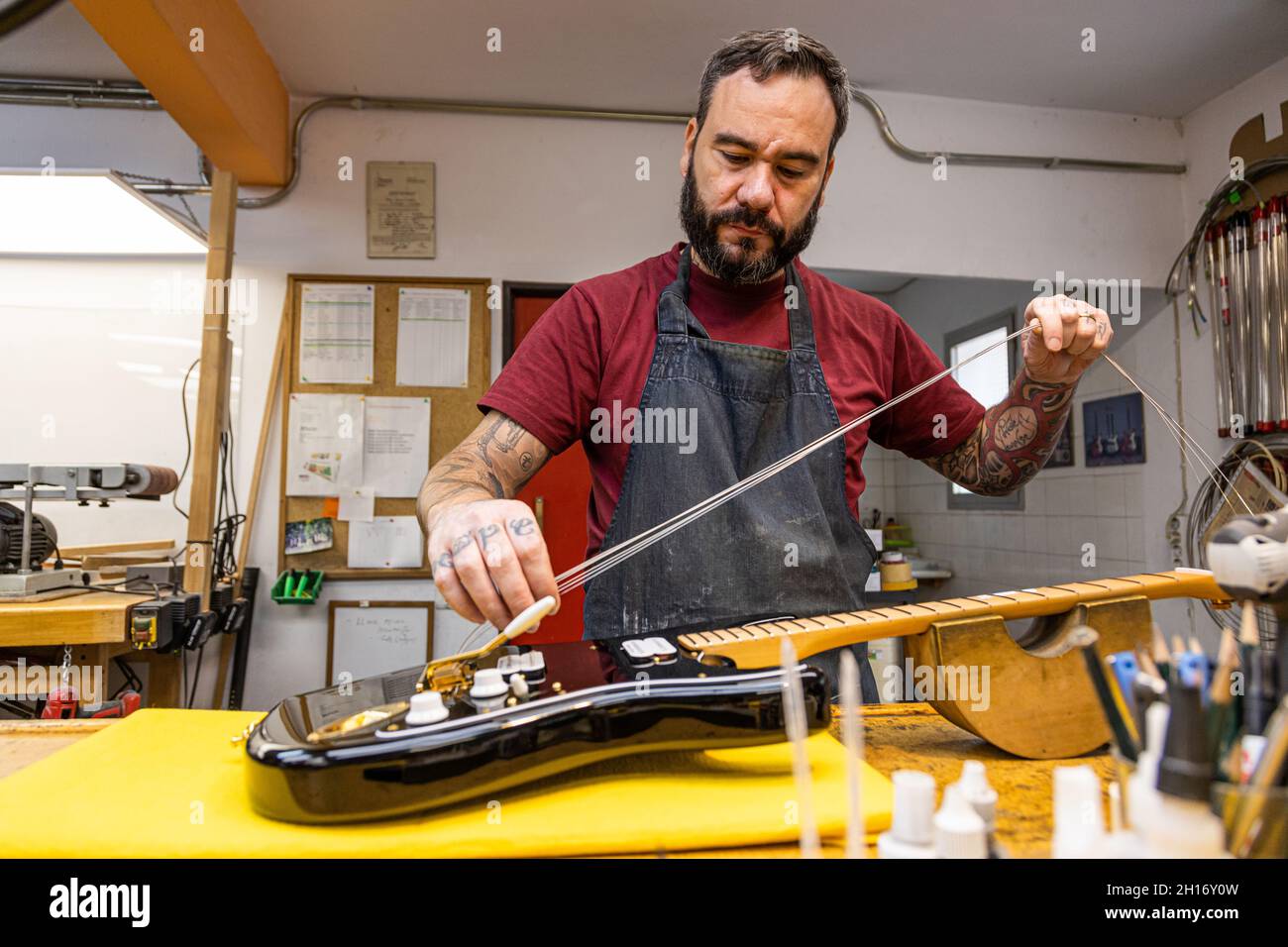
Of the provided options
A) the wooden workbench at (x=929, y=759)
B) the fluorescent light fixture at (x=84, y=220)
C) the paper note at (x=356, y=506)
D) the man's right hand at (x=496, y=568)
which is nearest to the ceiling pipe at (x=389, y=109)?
the fluorescent light fixture at (x=84, y=220)

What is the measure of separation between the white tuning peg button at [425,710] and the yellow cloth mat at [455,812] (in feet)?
0.23

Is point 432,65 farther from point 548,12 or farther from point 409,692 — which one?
point 409,692

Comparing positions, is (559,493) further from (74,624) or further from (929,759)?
(929,759)

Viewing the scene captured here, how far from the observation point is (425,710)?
584mm

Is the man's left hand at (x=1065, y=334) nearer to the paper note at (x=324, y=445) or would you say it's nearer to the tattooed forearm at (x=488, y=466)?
the tattooed forearm at (x=488, y=466)

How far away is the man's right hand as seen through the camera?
77 cm

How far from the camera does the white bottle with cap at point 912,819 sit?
0.40 m

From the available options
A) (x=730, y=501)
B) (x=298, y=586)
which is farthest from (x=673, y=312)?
(x=298, y=586)

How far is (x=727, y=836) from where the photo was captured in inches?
20.9

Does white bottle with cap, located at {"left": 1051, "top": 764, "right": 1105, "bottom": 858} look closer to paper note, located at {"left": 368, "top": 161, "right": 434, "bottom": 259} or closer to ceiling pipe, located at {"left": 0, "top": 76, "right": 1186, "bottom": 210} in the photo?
paper note, located at {"left": 368, "top": 161, "right": 434, "bottom": 259}

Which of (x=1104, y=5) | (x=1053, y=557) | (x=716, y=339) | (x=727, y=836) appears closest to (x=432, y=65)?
(x=716, y=339)

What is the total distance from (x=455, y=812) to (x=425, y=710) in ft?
0.26

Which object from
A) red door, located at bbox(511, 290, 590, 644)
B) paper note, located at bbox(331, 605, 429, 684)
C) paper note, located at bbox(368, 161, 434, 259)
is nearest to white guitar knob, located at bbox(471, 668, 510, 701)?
red door, located at bbox(511, 290, 590, 644)

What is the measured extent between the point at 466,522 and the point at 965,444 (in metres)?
0.93
